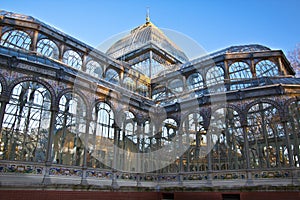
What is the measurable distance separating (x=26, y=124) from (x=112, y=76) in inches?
392

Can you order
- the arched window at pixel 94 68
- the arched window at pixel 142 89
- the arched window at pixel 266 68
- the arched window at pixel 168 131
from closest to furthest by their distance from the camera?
the arched window at pixel 168 131
the arched window at pixel 266 68
the arched window at pixel 94 68
the arched window at pixel 142 89

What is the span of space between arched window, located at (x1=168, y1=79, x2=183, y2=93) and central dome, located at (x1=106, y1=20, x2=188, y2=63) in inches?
199

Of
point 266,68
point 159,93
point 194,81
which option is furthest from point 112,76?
point 266,68

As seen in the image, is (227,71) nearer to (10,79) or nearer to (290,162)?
(290,162)

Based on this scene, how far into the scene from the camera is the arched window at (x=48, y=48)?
18594 mm

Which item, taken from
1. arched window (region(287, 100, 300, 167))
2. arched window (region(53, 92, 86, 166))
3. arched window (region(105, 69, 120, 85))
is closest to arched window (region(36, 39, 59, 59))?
arched window (region(105, 69, 120, 85))

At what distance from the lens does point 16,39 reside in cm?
1808

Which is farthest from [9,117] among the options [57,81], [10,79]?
[57,81]

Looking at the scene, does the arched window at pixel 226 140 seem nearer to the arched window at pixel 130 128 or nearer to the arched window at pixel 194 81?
the arched window at pixel 194 81

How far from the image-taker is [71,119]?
14727 millimetres

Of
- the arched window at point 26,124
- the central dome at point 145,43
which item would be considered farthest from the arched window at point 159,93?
the arched window at point 26,124

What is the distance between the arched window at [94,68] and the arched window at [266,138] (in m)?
11.8

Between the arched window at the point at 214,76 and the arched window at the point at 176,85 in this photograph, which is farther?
the arched window at the point at 176,85

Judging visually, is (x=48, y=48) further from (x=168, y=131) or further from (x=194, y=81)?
(x=194, y=81)
